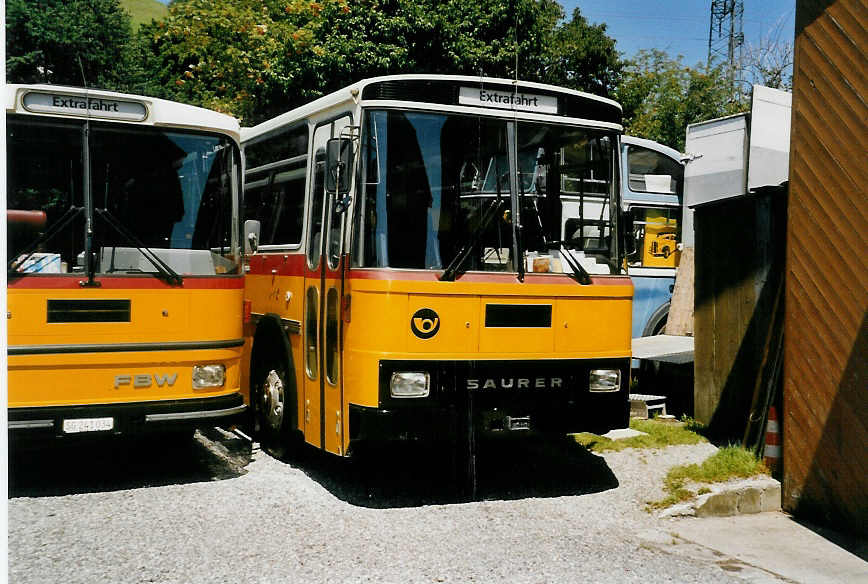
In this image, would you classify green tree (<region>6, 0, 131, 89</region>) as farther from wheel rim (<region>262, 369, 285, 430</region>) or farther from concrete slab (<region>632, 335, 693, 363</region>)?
wheel rim (<region>262, 369, 285, 430</region>)

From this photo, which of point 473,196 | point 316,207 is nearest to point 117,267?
point 316,207

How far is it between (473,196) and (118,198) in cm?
276

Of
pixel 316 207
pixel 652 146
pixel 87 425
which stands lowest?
pixel 87 425

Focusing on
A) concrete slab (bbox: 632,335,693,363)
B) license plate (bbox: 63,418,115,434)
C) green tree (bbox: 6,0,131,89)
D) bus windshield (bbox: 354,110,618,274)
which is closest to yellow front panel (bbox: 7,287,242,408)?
license plate (bbox: 63,418,115,434)

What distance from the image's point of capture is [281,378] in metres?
8.54

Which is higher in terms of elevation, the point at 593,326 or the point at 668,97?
the point at 668,97

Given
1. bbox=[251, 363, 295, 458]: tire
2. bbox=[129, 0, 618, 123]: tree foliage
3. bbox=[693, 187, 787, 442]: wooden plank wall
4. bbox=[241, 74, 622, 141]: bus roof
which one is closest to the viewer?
bbox=[241, 74, 622, 141]: bus roof

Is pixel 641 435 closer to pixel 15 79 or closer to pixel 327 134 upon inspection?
pixel 327 134

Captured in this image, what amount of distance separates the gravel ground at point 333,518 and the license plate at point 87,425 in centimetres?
55

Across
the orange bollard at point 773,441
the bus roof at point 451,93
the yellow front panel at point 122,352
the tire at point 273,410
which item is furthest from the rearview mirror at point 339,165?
the orange bollard at point 773,441

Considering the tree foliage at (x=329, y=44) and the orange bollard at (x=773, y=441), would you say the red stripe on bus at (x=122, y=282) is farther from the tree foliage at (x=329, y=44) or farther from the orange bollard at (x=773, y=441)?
the tree foliage at (x=329, y=44)

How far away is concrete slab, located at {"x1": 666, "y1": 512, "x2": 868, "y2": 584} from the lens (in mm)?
5770

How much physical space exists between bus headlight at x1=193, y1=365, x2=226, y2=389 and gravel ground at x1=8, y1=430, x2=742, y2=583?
840mm

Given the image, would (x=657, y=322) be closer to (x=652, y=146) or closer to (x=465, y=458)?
(x=652, y=146)
